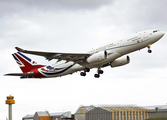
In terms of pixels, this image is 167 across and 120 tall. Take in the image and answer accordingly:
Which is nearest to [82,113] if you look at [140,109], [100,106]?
[100,106]

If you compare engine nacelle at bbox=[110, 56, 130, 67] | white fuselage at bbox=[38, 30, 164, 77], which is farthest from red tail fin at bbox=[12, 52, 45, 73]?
engine nacelle at bbox=[110, 56, 130, 67]

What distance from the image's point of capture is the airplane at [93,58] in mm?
53500

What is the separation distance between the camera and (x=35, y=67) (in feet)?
220

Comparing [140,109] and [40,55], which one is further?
[140,109]

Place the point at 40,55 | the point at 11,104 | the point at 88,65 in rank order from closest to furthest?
the point at 40,55
the point at 88,65
the point at 11,104

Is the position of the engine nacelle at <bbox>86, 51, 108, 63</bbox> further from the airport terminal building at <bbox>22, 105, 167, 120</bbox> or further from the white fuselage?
the airport terminal building at <bbox>22, 105, 167, 120</bbox>

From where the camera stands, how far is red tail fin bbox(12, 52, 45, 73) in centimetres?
6775

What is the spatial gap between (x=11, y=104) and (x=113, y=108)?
1472 inches

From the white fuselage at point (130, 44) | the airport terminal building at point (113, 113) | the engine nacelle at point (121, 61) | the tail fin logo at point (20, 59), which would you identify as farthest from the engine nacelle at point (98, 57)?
the tail fin logo at point (20, 59)

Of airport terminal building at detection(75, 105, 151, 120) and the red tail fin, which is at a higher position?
the red tail fin

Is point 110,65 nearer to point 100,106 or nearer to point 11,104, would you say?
point 100,106

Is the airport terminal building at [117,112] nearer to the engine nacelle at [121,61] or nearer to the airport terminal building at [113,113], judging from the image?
the airport terminal building at [113,113]

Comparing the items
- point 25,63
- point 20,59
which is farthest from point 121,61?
point 20,59

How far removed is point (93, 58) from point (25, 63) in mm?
19260
